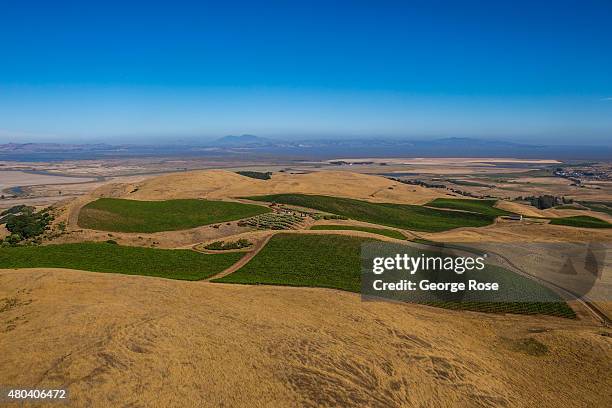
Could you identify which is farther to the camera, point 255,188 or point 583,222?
point 255,188

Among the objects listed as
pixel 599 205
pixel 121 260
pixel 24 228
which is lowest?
pixel 599 205

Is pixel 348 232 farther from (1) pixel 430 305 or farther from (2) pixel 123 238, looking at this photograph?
(2) pixel 123 238

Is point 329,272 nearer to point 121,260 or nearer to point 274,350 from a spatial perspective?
point 274,350

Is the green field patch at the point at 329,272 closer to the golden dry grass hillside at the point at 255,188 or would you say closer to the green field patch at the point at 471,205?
the green field patch at the point at 471,205

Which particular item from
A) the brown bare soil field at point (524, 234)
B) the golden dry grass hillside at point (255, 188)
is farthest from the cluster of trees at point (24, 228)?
the brown bare soil field at point (524, 234)

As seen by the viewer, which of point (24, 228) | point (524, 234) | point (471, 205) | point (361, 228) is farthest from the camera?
point (471, 205)

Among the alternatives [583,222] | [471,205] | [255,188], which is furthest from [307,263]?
[255,188]

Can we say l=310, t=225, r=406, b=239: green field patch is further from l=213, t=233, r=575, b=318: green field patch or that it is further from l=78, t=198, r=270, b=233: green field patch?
l=78, t=198, r=270, b=233: green field patch
